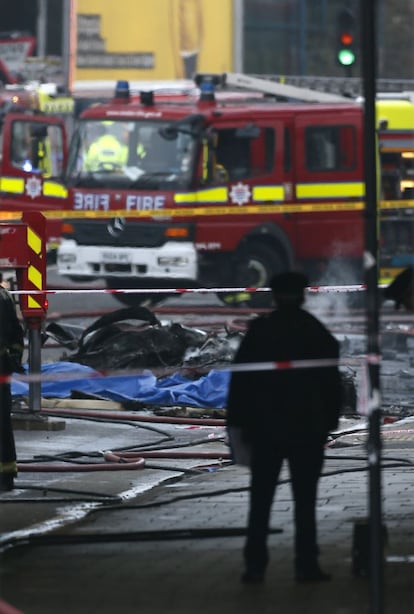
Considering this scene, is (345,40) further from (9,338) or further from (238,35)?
(238,35)

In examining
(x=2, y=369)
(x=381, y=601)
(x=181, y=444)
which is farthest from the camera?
(x=181, y=444)

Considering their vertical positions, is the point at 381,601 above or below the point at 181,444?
above

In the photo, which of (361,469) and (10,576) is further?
(361,469)

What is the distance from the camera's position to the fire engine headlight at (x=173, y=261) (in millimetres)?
26250

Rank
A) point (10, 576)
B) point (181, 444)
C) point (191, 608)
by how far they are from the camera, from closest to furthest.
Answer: point (191, 608) → point (10, 576) → point (181, 444)

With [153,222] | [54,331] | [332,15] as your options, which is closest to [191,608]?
[54,331]

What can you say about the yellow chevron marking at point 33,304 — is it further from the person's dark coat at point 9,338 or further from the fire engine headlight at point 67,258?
the fire engine headlight at point 67,258

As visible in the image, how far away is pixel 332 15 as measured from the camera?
46969 mm

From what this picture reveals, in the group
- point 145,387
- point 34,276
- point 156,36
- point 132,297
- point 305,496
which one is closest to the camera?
point 305,496

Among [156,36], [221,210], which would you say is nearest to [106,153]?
[221,210]

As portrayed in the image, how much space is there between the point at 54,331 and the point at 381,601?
42.3ft

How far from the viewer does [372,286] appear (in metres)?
7.14

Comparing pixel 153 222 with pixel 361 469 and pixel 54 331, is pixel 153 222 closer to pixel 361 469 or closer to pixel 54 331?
pixel 54 331

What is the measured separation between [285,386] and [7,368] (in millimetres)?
3380
